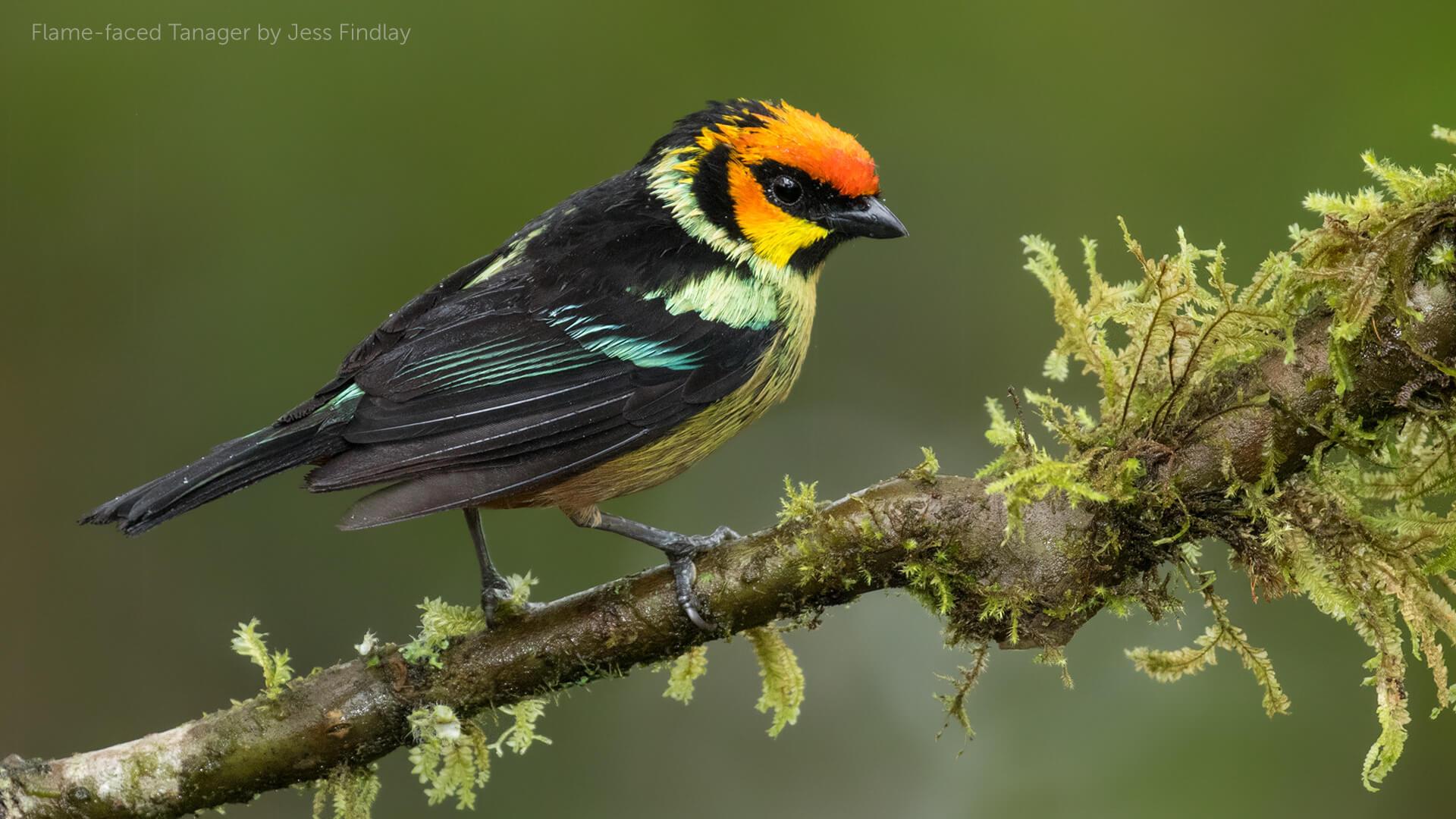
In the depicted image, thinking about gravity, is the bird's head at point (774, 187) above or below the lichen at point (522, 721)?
above

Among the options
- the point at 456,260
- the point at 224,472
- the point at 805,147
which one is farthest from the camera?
the point at 456,260

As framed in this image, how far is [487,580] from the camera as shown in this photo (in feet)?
11.5

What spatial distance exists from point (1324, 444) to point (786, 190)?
76.6 inches

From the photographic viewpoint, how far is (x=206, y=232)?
6.35 metres

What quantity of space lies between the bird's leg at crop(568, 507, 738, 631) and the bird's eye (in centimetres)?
120

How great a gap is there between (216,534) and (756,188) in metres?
4.12

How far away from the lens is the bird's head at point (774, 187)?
12.6 feet

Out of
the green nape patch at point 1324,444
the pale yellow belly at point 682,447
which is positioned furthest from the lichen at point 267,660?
the green nape patch at point 1324,444

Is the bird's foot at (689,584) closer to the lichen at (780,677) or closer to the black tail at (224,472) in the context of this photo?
the lichen at (780,677)

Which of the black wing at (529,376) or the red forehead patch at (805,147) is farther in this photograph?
the red forehead patch at (805,147)

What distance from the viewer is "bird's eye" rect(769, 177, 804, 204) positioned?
388 centimetres

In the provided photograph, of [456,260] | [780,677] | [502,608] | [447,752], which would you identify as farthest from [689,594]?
[456,260]

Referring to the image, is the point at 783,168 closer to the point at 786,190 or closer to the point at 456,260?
the point at 786,190

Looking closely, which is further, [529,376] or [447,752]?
[529,376]
